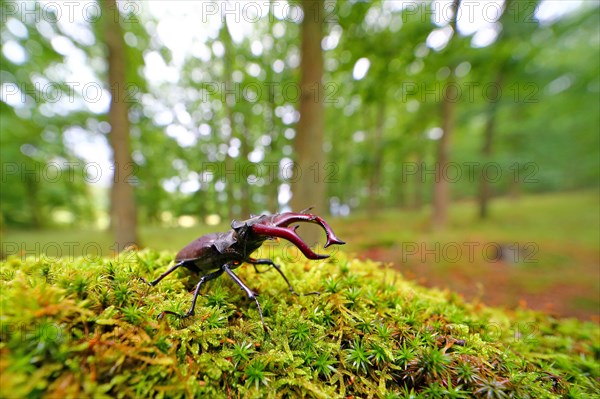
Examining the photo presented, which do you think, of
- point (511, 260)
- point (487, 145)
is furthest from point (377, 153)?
point (511, 260)

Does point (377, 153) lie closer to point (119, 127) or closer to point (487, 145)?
point (487, 145)

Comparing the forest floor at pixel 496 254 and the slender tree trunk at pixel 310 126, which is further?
the forest floor at pixel 496 254

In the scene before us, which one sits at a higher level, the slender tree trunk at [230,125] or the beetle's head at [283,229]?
the slender tree trunk at [230,125]

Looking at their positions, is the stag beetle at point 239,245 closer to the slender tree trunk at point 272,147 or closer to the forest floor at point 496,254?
the forest floor at point 496,254

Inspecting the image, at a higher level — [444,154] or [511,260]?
[444,154]

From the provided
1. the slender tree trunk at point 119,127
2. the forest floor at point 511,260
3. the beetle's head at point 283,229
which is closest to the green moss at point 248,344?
the beetle's head at point 283,229

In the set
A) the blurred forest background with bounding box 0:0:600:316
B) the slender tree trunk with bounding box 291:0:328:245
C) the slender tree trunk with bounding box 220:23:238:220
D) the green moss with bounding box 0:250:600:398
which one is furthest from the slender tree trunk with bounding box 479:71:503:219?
the green moss with bounding box 0:250:600:398

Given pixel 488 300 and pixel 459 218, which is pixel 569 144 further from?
pixel 488 300
